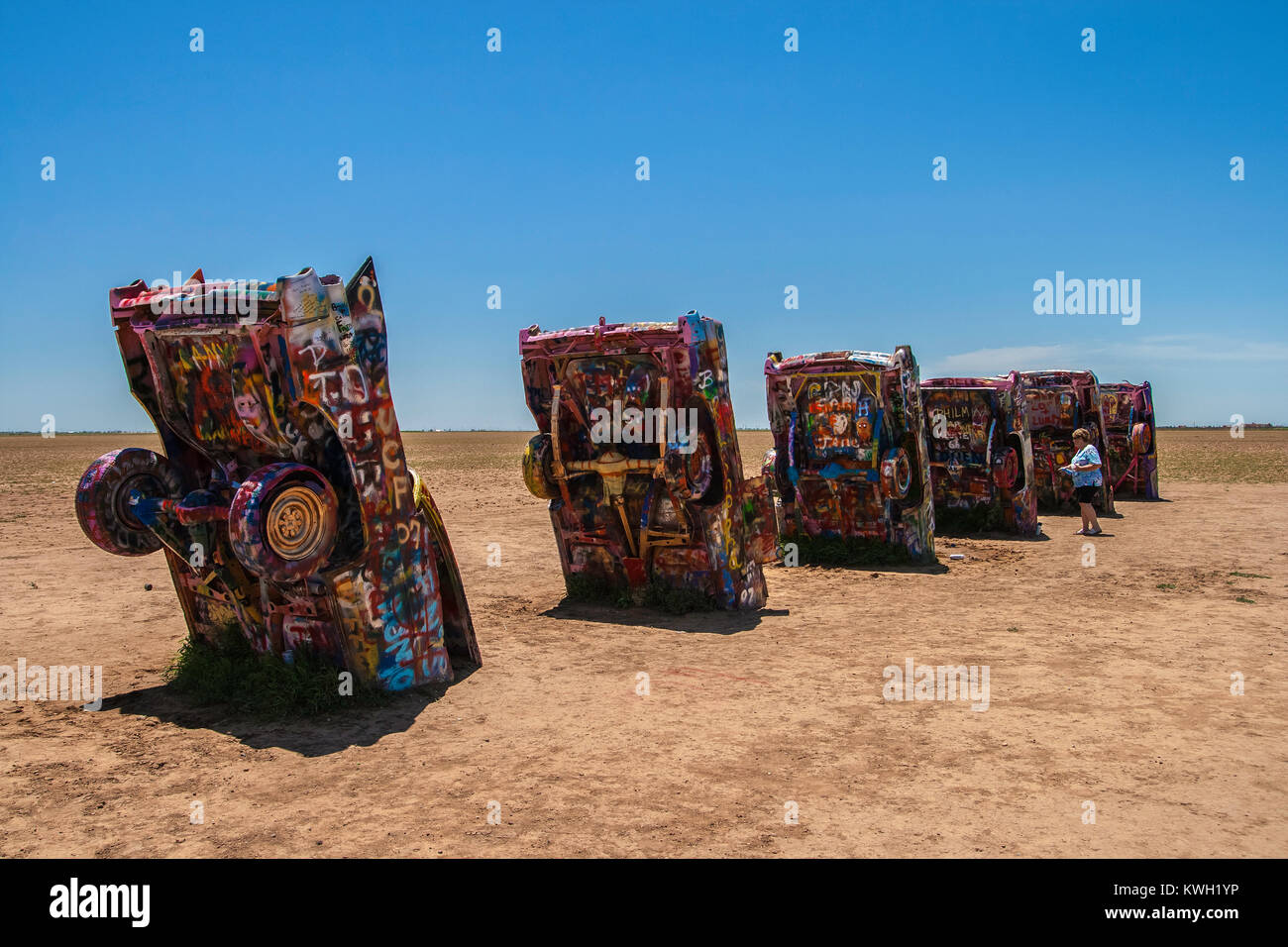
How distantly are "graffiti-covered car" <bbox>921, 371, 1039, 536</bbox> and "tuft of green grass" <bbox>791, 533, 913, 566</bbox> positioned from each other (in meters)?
3.49

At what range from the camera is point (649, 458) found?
9680mm

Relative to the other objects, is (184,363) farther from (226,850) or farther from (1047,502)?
(1047,502)

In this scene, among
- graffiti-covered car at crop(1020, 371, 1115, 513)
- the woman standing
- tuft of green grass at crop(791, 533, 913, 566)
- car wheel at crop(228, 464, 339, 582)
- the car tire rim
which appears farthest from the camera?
graffiti-covered car at crop(1020, 371, 1115, 513)

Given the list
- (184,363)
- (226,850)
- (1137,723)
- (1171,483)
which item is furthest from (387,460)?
(1171,483)

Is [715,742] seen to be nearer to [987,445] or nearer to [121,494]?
[121,494]

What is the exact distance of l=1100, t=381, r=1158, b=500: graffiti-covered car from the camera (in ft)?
70.2

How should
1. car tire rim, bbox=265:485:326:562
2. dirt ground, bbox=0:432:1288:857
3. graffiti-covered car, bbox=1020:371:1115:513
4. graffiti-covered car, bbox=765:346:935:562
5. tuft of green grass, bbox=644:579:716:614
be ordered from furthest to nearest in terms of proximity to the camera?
graffiti-covered car, bbox=1020:371:1115:513, graffiti-covered car, bbox=765:346:935:562, tuft of green grass, bbox=644:579:716:614, car tire rim, bbox=265:485:326:562, dirt ground, bbox=0:432:1288:857

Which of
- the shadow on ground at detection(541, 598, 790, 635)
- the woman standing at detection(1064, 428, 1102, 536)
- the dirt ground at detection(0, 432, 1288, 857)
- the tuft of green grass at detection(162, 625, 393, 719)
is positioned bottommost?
the dirt ground at detection(0, 432, 1288, 857)

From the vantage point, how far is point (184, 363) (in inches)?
259

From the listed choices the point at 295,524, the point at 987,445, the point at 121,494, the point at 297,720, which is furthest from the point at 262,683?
the point at 987,445

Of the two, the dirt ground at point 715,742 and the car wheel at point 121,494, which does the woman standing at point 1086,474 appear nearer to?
the dirt ground at point 715,742

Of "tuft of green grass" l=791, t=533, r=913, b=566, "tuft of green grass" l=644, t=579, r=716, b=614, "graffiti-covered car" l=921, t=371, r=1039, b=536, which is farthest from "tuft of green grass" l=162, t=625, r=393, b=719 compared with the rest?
"graffiti-covered car" l=921, t=371, r=1039, b=536

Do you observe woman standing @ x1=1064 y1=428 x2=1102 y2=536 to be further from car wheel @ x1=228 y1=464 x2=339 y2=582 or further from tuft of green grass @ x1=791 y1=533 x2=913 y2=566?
car wheel @ x1=228 y1=464 x2=339 y2=582

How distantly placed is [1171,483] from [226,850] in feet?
91.7
